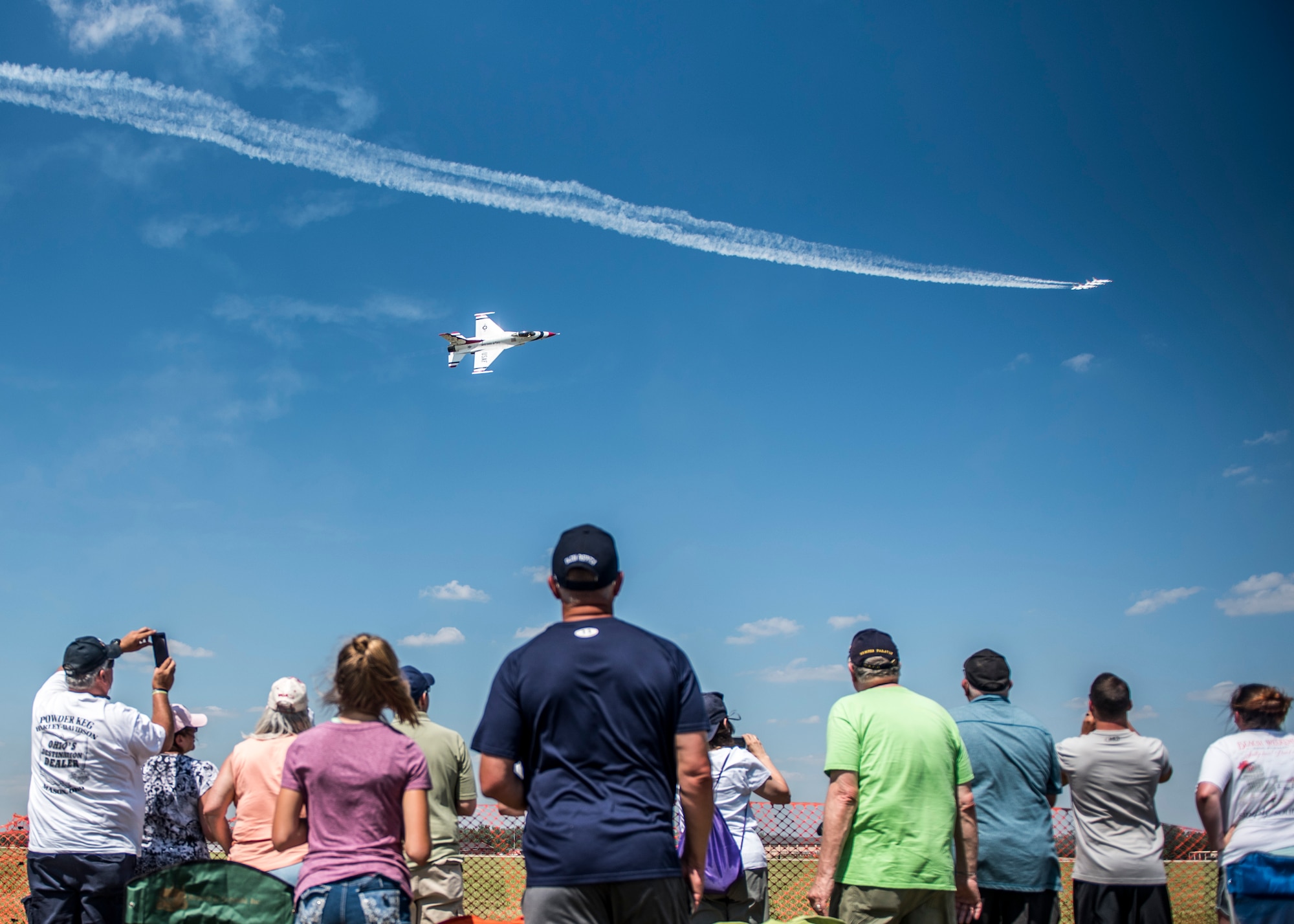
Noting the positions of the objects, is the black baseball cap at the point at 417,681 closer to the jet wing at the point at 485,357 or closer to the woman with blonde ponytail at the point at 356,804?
the woman with blonde ponytail at the point at 356,804

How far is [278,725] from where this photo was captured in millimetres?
4695

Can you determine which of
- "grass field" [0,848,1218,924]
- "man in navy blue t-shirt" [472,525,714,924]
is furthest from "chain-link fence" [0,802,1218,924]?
"man in navy blue t-shirt" [472,525,714,924]

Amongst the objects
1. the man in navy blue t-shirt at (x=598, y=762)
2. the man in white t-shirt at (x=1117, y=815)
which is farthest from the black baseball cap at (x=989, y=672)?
the man in navy blue t-shirt at (x=598, y=762)

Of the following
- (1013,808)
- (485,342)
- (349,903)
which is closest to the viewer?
(349,903)

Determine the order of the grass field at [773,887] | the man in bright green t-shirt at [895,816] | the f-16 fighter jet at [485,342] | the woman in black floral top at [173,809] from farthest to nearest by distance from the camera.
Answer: the f-16 fighter jet at [485,342] → the grass field at [773,887] → the woman in black floral top at [173,809] → the man in bright green t-shirt at [895,816]

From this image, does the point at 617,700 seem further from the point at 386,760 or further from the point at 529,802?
the point at 386,760

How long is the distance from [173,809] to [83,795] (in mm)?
479

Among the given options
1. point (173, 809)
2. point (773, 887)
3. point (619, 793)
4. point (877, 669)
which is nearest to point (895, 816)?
point (877, 669)

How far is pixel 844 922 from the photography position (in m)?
4.22

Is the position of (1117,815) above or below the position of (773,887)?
above

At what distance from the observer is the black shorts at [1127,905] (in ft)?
16.5

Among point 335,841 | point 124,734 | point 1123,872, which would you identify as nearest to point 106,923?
point 124,734

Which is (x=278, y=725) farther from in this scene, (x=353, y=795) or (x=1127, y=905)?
(x=1127, y=905)

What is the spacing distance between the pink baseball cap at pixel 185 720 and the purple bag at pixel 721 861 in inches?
118
